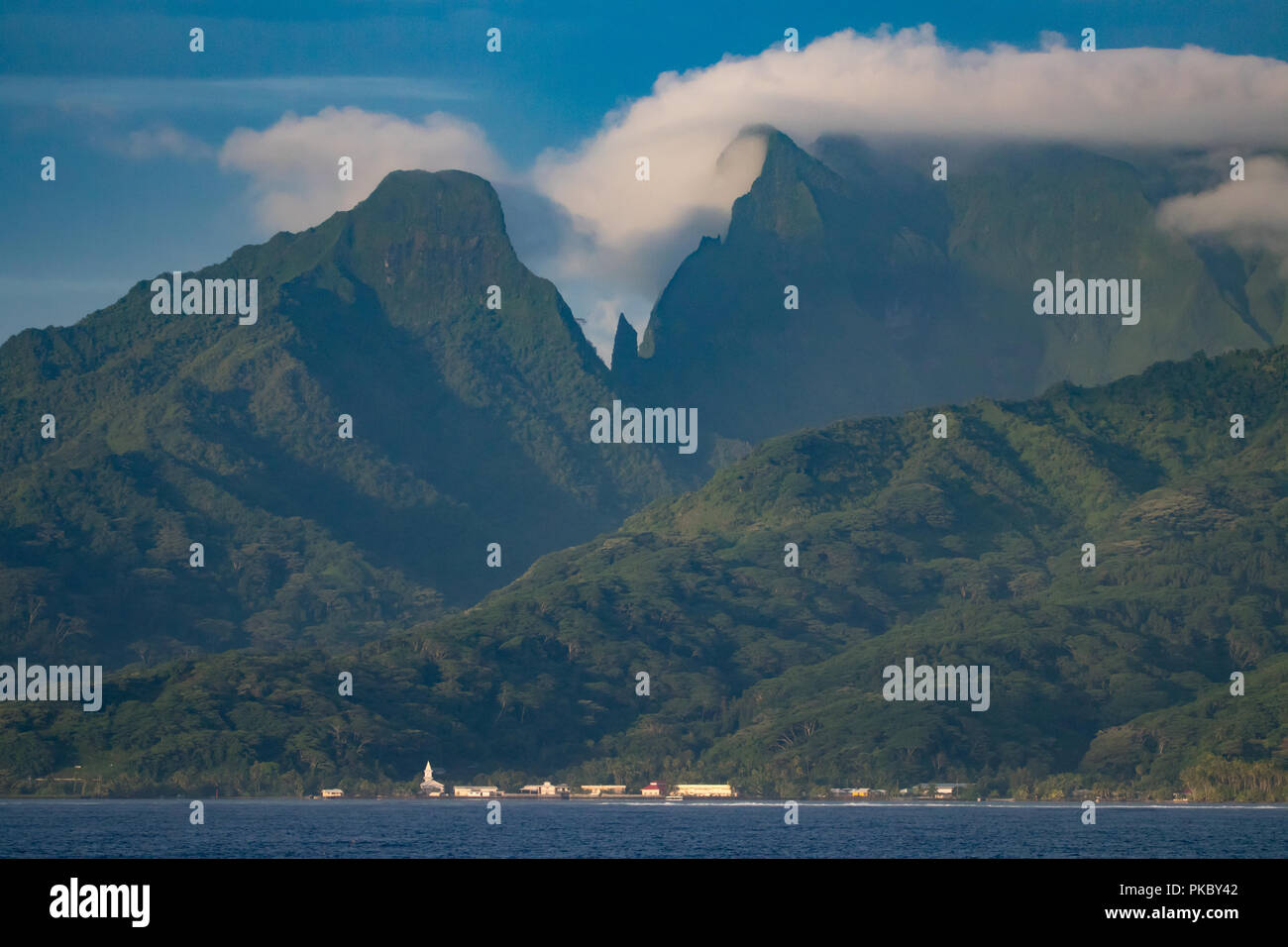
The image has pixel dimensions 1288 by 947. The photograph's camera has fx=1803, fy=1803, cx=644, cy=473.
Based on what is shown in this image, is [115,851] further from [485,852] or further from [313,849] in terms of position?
[485,852]
